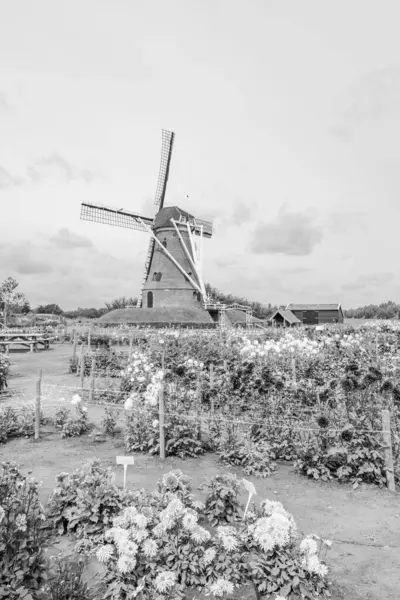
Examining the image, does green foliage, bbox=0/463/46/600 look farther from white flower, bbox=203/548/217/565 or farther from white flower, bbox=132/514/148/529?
white flower, bbox=203/548/217/565

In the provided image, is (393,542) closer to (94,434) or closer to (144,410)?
(144,410)

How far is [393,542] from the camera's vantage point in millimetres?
4844

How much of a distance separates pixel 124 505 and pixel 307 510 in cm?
246

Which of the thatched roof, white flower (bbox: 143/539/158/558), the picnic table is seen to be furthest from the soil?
the thatched roof

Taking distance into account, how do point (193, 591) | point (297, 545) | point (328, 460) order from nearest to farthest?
point (193, 591) → point (297, 545) → point (328, 460)

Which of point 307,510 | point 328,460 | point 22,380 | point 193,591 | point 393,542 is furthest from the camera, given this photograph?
point 22,380

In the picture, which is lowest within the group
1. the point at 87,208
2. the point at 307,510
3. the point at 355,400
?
the point at 307,510

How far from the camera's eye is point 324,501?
5.97 m

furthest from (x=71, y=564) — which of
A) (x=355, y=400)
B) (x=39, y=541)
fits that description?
(x=355, y=400)

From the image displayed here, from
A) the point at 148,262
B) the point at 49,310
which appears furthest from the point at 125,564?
the point at 49,310

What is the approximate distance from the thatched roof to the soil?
103ft

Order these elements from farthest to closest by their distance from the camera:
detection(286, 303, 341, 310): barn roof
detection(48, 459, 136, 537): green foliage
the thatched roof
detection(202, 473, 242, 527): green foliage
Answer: detection(286, 303, 341, 310): barn roof → the thatched roof → detection(202, 473, 242, 527): green foliage → detection(48, 459, 136, 537): green foliage

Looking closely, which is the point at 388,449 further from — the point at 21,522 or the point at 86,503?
the point at 21,522

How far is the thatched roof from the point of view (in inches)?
1612
